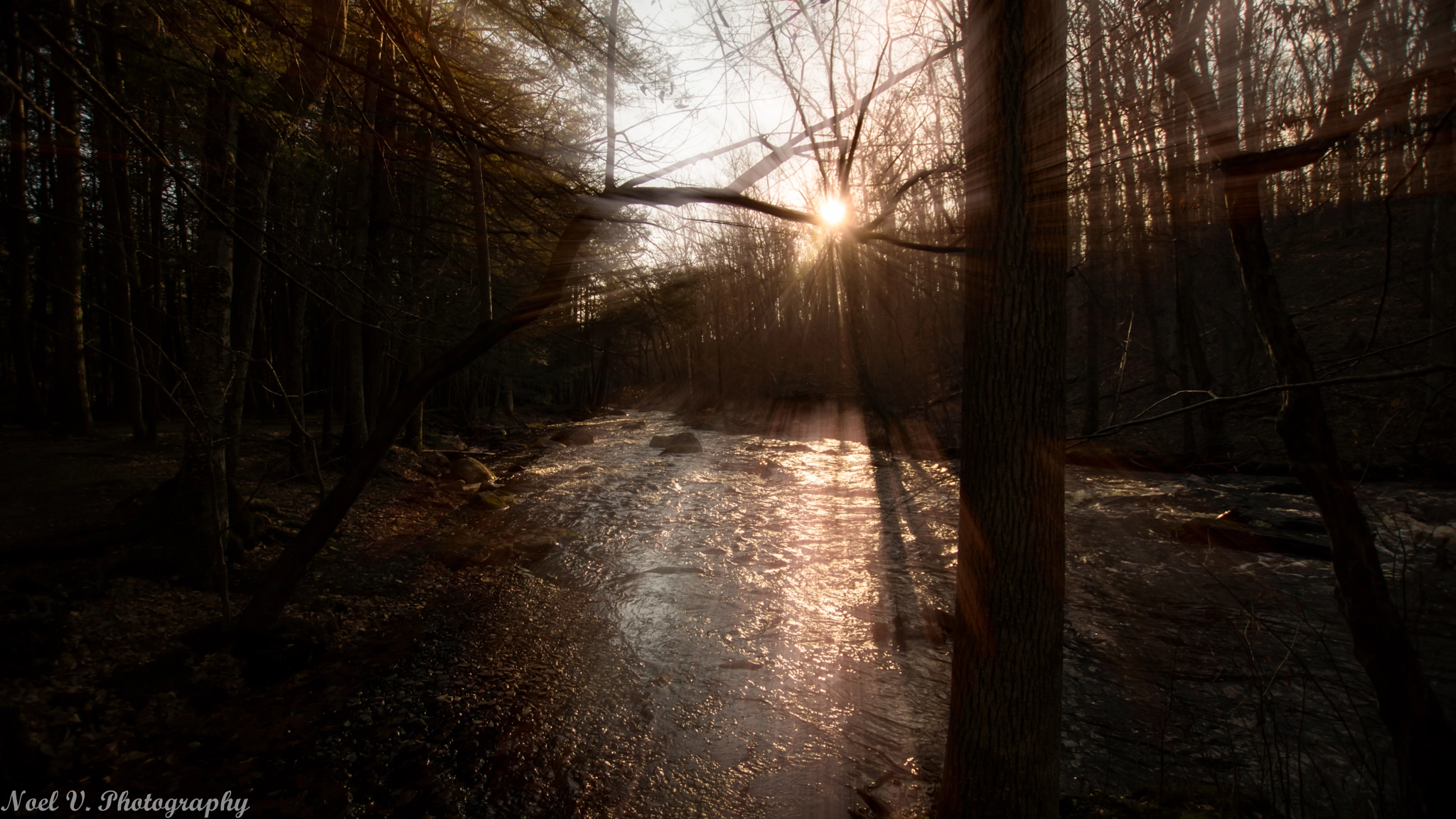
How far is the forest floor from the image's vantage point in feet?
11.7

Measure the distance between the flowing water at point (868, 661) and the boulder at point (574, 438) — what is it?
34.5ft

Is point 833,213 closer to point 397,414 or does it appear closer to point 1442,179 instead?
point 397,414

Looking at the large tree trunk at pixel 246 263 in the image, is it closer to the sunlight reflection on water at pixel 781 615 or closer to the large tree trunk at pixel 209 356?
the large tree trunk at pixel 209 356

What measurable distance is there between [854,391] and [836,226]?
26.3 meters

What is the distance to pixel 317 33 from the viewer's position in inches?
161

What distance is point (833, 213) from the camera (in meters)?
3.64

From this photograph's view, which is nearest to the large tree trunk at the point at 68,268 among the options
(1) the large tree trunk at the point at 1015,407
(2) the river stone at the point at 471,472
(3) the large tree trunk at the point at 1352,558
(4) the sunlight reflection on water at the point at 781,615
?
(2) the river stone at the point at 471,472

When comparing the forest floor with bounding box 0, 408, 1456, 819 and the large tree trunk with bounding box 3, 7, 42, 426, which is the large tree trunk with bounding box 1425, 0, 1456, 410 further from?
the large tree trunk with bounding box 3, 7, 42, 426

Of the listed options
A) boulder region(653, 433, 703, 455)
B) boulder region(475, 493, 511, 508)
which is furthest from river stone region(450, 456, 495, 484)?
boulder region(653, 433, 703, 455)

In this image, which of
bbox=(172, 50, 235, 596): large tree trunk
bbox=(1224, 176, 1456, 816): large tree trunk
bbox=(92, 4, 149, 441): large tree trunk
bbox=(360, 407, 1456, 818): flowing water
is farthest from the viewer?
bbox=(92, 4, 149, 441): large tree trunk

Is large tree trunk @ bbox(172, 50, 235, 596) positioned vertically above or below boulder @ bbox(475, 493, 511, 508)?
above

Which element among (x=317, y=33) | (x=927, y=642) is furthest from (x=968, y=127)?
(x=927, y=642)

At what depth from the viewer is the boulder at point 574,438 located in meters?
21.2

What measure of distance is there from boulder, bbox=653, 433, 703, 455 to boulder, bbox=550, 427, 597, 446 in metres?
2.42
